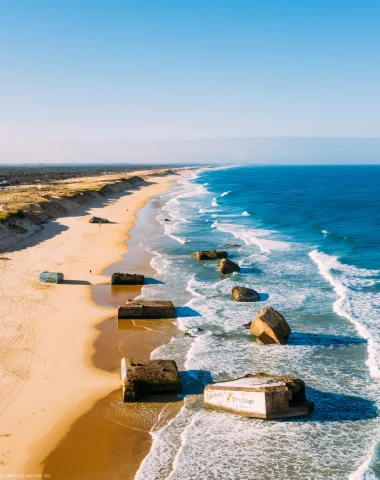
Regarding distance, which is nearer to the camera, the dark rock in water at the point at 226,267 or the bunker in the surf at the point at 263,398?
the bunker in the surf at the point at 263,398

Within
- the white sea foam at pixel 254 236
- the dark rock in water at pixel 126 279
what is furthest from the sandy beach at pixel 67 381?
the white sea foam at pixel 254 236

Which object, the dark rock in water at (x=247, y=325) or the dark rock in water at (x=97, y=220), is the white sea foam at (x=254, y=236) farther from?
the dark rock in water at (x=247, y=325)

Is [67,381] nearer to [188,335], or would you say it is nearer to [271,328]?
[188,335]

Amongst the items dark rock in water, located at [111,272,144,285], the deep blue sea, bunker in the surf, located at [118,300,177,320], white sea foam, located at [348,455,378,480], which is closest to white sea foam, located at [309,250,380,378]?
the deep blue sea

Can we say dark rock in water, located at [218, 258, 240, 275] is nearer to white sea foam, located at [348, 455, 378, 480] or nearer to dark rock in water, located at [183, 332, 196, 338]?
dark rock in water, located at [183, 332, 196, 338]

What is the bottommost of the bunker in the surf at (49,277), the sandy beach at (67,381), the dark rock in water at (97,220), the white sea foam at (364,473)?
the white sea foam at (364,473)

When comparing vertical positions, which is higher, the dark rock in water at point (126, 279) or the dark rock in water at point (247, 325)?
the dark rock in water at point (126, 279)

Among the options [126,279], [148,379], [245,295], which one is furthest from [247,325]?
[126,279]
